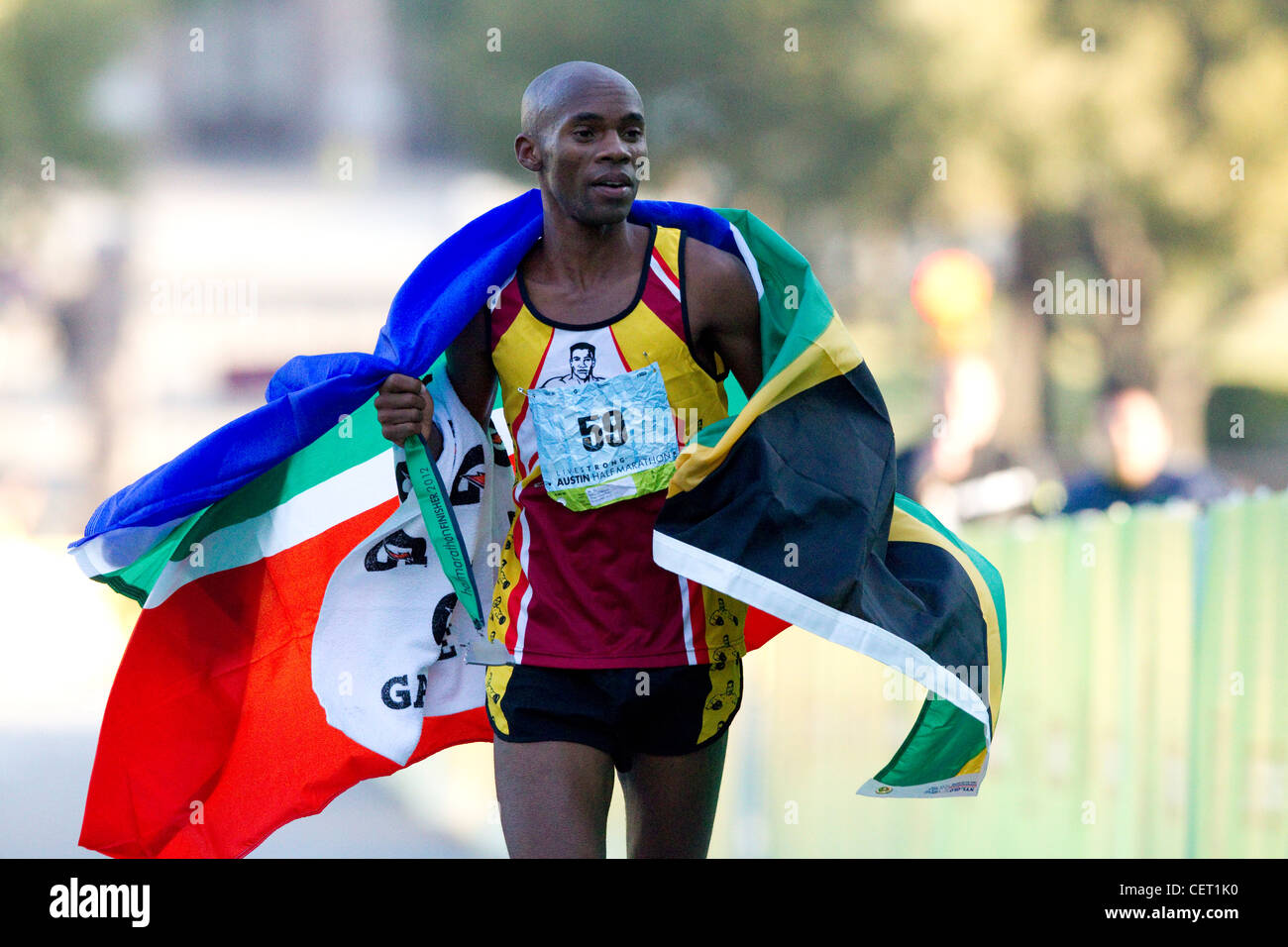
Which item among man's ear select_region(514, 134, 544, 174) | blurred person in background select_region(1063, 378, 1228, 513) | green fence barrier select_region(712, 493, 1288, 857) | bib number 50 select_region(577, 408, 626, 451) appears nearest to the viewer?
bib number 50 select_region(577, 408, 626, 451)

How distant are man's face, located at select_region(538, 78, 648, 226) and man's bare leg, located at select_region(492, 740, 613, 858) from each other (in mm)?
1281

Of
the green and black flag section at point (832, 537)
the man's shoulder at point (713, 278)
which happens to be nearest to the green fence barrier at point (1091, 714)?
the green and black flag section at point (832, 537)

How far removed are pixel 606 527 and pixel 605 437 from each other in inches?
9.0

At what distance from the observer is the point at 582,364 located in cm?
390

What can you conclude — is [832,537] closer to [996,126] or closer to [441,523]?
[441,523]

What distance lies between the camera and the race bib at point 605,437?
3.89m

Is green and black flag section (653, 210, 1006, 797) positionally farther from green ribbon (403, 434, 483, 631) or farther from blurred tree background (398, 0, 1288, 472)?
blurred tree background (398, 0, 1288, 472)

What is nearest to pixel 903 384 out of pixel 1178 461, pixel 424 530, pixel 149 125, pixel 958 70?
pixel 958 70

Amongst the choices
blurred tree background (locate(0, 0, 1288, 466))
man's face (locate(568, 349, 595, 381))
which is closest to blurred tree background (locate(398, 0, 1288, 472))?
blurred tree background (locate(0, 0, 1288, 466))

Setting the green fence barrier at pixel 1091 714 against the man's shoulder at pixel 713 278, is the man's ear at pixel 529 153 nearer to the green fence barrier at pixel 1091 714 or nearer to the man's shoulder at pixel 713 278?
the man's shoulder at pixel 713 278

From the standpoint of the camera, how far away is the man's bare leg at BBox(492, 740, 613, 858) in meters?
3.77

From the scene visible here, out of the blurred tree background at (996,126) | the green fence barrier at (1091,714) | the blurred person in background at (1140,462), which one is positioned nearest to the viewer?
the green fence barrier at (1091,714)

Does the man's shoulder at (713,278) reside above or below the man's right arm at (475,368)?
above

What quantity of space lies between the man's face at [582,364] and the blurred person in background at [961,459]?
5.67m
